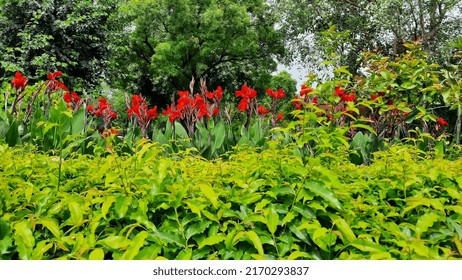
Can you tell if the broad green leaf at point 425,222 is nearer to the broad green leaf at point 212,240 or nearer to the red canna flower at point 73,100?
the broad green leaf at point 212,240

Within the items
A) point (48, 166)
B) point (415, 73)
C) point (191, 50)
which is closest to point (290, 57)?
point (191, 50)

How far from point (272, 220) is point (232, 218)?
163 mm

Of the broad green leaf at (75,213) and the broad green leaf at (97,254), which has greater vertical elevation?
the broad green leaf at (75,213)

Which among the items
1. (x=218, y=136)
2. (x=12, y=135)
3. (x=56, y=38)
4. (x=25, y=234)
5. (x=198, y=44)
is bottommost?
(x=218, y=136)

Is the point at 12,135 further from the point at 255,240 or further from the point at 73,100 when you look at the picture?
the point at 255,240

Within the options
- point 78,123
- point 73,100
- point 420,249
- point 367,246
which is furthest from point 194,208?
point 73,100

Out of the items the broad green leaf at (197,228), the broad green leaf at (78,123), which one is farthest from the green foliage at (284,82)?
the broad green leaf at (197,228)

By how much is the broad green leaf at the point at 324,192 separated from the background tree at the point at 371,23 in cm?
1023

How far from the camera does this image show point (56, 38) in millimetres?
13133

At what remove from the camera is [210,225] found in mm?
1514

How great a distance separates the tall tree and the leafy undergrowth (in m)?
16.8

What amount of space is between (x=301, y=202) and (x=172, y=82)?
755 inches

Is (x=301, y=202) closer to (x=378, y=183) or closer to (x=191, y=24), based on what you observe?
(x=378, y=183)

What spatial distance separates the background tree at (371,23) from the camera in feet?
42.7
